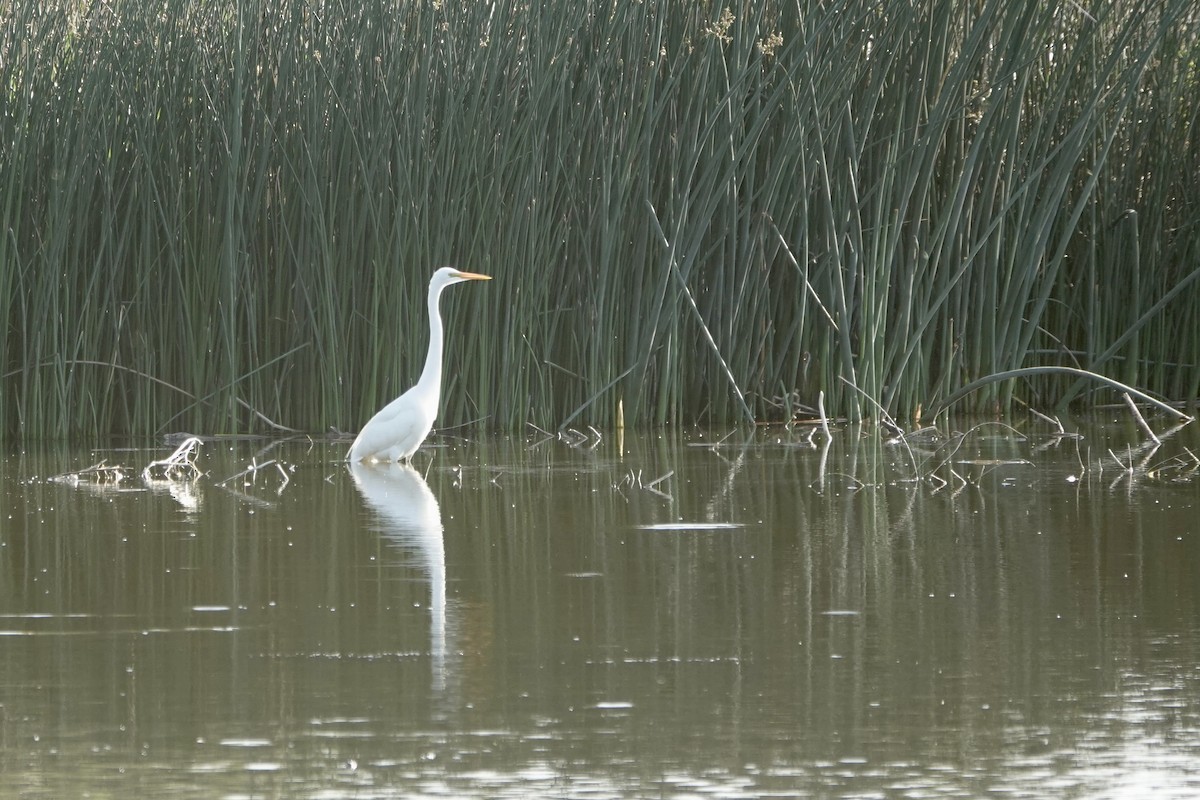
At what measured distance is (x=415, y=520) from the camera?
5.33m

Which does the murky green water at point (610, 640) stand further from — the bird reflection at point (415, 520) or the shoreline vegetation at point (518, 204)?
the shoreline vegetation at point (518, 204)

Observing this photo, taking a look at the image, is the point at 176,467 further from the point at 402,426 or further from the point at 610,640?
the point at 610,640

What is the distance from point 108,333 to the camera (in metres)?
8.55

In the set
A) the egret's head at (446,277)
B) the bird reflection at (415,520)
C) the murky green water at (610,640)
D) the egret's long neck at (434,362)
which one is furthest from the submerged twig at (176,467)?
the egret's head at (446,277)

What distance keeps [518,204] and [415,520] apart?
3.24 metres

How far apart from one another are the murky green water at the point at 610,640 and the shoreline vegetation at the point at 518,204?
7.79ft

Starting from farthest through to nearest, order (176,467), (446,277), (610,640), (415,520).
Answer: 1. (446,277)
2. (176,467)
3. (415,520)
4. (610,640)

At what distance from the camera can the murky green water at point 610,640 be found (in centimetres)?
253

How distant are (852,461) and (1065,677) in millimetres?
3798

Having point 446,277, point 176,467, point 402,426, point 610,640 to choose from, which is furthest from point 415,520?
point 446,277

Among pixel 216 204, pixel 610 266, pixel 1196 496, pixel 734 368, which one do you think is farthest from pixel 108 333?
pixel 1196 496

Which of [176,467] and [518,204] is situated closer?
[176,467]

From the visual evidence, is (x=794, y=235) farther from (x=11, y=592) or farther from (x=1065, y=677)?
(x=1065, y=677)

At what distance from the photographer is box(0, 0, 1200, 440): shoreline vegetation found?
8.17 metres
